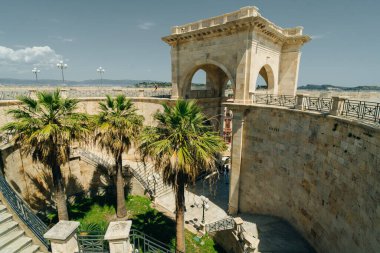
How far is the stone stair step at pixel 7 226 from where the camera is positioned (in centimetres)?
664

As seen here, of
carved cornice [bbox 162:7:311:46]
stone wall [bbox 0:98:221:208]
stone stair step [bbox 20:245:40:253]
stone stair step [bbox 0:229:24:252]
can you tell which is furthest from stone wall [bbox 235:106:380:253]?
stone stair step [bbox 0:229:24:252]

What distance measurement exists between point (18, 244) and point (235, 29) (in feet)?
54.4

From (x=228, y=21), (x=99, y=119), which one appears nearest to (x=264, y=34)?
(x=228, y=21)

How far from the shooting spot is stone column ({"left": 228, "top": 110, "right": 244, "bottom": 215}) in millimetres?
14672

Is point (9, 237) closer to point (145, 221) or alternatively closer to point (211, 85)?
point (145, 221)

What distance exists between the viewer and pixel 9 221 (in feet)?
23.2

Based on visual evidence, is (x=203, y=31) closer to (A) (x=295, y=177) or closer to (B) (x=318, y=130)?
(B) (x=318, y=130)

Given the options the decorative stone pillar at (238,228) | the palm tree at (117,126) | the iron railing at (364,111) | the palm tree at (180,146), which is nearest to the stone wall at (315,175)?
the iron railing at (364,111)

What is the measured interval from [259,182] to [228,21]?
12215mm

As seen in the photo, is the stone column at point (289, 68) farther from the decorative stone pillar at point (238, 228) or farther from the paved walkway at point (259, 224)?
the decorative stone pillar at point (238, 228)

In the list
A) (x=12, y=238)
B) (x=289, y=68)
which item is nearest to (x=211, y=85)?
(x=289, y=68)

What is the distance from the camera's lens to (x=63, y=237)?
583cm

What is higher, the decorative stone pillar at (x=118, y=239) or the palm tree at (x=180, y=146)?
the palm tree at (x=180, y=146)

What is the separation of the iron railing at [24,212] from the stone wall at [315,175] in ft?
39.1
